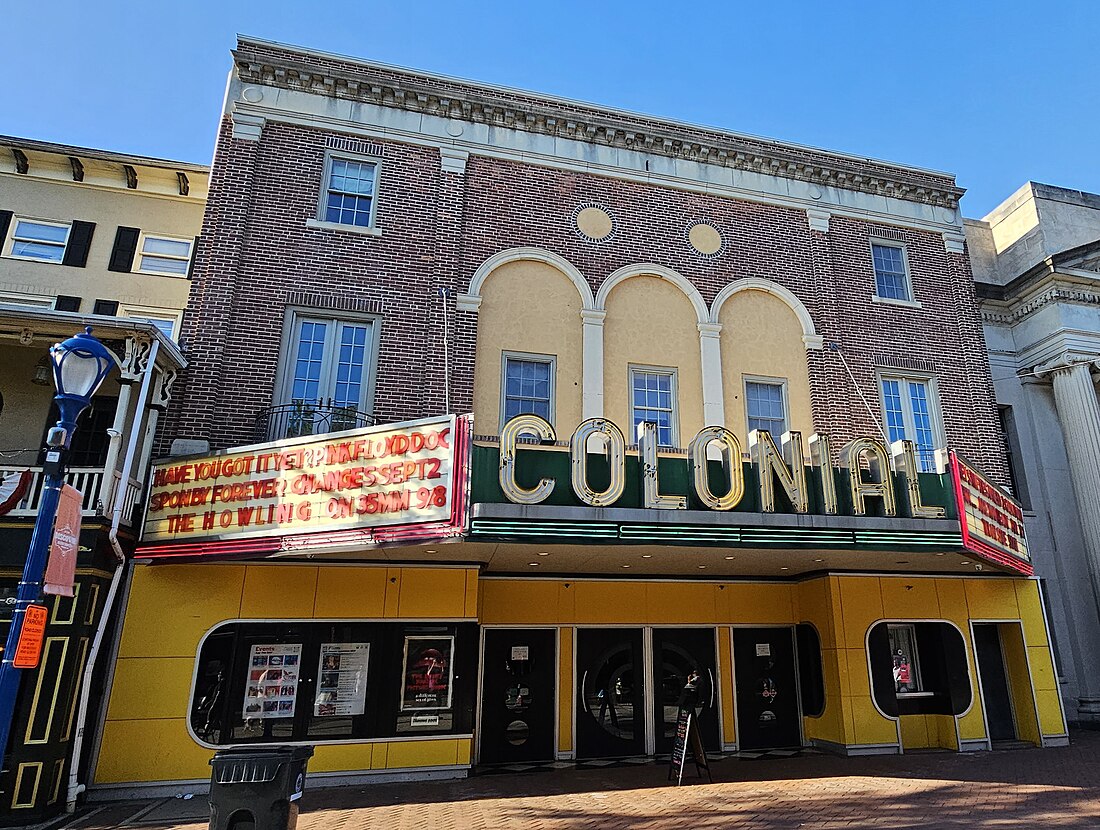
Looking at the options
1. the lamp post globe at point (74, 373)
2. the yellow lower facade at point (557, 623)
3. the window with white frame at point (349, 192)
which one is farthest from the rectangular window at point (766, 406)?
the lamp post globe at point (74, 373)

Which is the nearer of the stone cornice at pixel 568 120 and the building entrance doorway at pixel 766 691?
the building entrance doorway at pixel 766 691

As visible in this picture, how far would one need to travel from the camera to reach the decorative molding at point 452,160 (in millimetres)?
14703

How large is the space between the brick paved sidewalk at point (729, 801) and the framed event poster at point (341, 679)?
3.87 feet

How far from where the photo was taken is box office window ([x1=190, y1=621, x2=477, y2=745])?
10.9 m

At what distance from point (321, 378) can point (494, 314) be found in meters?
3.55

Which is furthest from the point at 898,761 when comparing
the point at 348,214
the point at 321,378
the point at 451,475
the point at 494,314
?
the point at 348,214

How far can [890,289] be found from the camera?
55.7 feet

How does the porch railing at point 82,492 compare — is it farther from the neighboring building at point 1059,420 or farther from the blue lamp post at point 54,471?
the neighboring building at point 1059,420

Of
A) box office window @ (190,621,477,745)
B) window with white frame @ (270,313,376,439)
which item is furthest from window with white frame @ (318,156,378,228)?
box office window @ (190,621,477,745)

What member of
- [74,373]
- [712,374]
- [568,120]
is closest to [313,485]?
[74,373]

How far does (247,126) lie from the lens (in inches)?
550

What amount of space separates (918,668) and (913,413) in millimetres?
5467

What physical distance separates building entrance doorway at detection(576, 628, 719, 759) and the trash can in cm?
753

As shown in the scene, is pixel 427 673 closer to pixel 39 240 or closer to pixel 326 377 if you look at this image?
pixel 326 377
